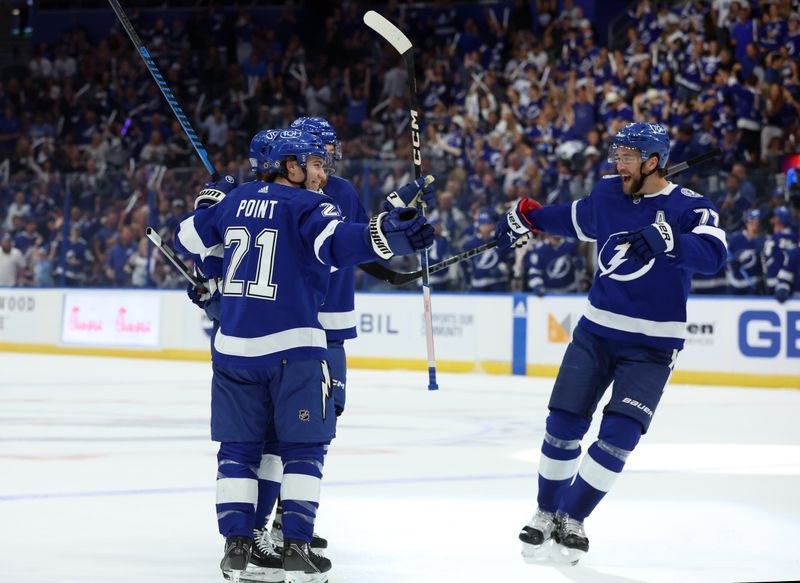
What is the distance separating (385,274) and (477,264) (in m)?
7.45

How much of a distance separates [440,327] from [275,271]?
27.9 ft

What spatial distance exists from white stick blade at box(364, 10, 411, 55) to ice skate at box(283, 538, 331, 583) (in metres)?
2.02

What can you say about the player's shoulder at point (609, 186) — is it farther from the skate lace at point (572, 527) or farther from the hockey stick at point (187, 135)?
the hockey stick at point (187, 135)

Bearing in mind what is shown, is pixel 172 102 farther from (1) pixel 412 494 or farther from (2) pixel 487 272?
(2) pixel 487 272

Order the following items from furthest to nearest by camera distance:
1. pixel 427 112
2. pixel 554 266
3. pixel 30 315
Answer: pixel 427 112
pixel 30 315
pixel 554 266

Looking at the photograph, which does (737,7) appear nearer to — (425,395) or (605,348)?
(425,395)

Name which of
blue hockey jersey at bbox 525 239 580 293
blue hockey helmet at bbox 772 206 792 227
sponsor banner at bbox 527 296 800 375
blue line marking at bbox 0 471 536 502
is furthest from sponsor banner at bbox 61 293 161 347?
blue line marking at bbox 0 471 536 502

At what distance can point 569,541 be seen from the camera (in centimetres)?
388

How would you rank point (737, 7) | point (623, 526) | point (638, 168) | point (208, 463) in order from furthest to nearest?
1. point (737, 7)
2. point (208, 463)
3. point (623, 526)
4. point (638, 168)

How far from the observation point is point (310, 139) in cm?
358

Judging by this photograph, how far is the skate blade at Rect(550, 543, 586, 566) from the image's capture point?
3807 mm

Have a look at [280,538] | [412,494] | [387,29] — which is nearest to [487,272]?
[412,494]

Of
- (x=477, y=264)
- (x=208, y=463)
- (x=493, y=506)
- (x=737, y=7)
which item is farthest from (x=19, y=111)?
(x=493, y=506)

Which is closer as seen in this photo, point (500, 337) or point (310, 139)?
point (310, 139)
